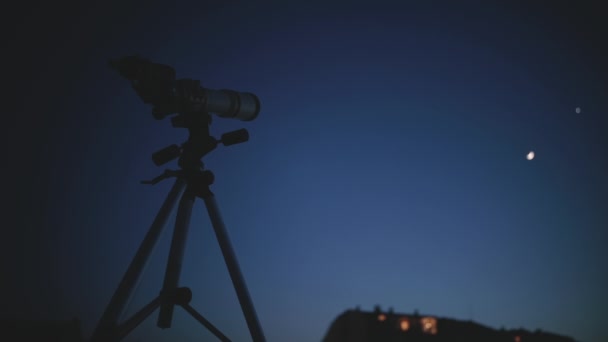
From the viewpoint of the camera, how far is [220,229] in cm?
326

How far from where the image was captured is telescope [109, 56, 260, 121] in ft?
11.5

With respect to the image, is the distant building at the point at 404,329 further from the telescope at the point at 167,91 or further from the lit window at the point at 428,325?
the telescope at the point at 167,91

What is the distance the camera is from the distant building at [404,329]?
1786 centimetres

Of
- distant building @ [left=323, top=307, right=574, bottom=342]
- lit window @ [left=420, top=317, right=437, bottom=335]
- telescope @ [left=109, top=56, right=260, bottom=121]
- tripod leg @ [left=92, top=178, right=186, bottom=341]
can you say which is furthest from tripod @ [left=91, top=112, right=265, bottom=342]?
lit window @ [left=420, top=317, right=437, bottom=335]

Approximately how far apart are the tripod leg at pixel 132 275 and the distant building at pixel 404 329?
1482 cm

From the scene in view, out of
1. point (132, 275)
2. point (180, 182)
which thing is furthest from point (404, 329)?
point (132, 275)

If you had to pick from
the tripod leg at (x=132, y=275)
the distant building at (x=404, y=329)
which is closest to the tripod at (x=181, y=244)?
the tripod leg at (x=132, y=275)

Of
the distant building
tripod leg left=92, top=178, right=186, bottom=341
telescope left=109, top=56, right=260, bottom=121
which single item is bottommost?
the distant building

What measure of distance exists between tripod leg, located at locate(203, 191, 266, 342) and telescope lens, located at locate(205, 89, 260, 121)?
1256mm

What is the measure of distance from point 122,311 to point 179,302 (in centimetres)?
51

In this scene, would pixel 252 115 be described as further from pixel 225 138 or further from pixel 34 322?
pixel 34 322

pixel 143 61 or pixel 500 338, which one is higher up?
A: pixel 143 61

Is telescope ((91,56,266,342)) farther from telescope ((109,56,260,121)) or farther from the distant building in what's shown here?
the distant building

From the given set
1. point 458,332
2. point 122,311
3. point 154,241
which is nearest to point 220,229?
point 154,241
